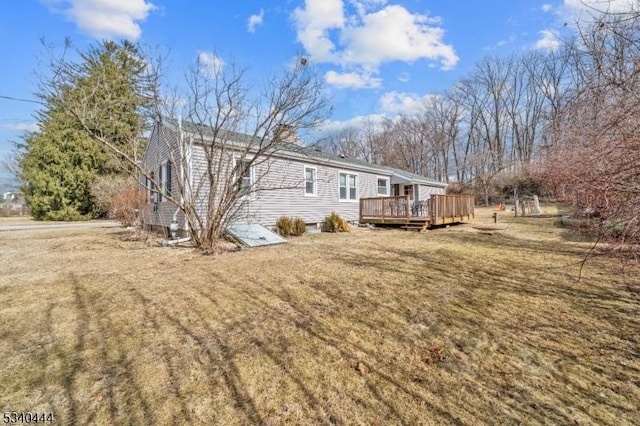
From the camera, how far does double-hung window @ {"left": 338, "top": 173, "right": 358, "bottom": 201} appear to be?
566 inches

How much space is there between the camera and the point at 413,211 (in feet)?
43.8

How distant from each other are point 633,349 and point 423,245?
5633mm

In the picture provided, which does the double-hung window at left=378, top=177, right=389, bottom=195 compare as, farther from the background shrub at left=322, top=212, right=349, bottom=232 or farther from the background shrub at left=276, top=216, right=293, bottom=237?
the background shrub at left=276, top=216, right=293, bottom=237

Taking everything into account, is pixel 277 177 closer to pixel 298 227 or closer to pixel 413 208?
pixel 298 227

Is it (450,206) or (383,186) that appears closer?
(450,206)

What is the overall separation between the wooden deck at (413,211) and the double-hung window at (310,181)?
9.30 feet

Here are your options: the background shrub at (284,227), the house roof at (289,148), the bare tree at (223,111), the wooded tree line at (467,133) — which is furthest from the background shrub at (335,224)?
the wooded tree line at (467,133)

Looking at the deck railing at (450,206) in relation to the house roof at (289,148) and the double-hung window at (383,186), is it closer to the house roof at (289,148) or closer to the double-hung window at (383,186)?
the house roof at (289,148)

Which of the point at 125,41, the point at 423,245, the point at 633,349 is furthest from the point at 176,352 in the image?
the point at 125,41

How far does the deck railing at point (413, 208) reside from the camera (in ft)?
41.7

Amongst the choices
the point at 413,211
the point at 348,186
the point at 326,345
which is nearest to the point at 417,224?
the point at 413,211

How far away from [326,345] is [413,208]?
1119 centimetres

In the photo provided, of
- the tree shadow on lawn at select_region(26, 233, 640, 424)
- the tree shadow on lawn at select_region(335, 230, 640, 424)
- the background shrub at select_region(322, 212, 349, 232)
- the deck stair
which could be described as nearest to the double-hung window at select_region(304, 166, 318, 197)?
the background shrub at select_region(322, 212, 349, 232)

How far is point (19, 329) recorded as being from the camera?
3408 millimetres
